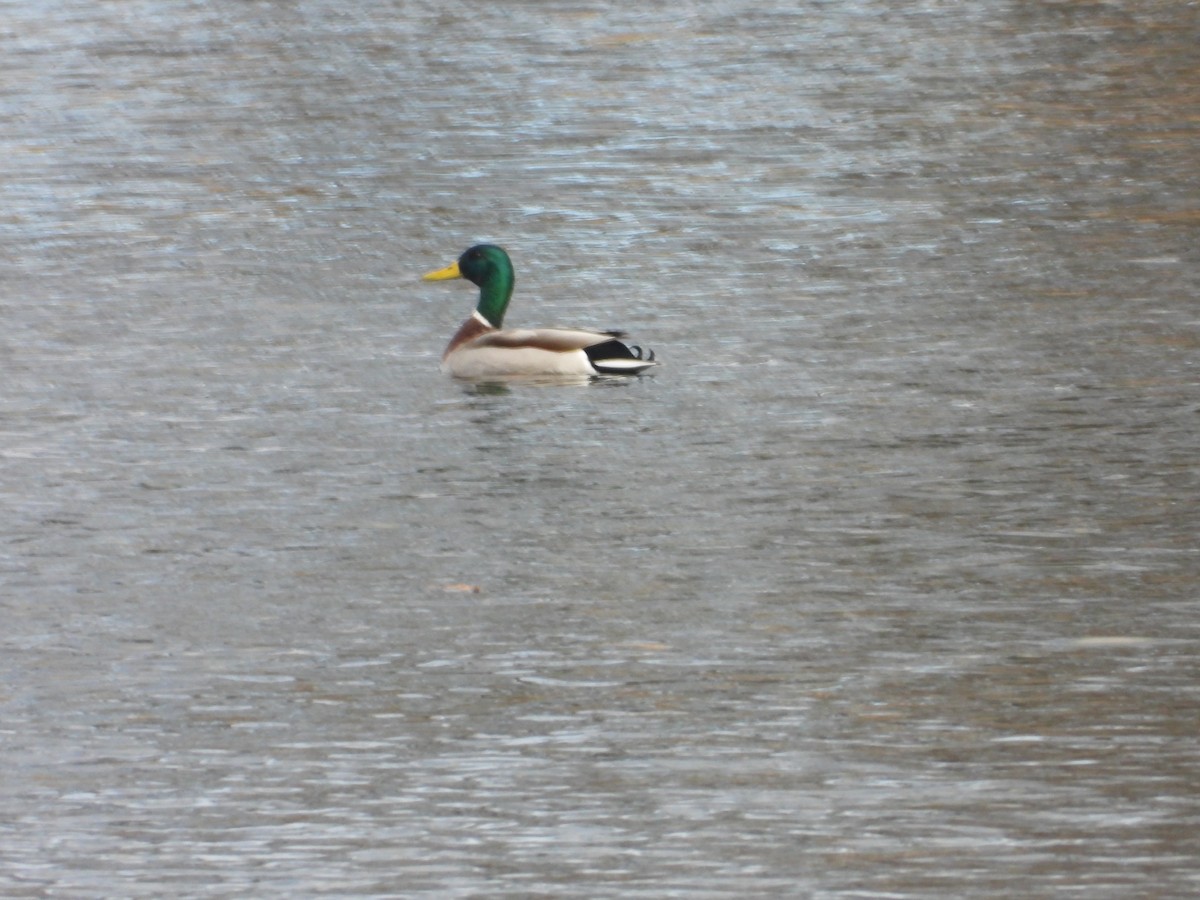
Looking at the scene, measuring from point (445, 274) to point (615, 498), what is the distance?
4.05m

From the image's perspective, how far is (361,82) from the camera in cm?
2142

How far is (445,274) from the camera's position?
44.5 ft

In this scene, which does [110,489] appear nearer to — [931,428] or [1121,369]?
[931,428]

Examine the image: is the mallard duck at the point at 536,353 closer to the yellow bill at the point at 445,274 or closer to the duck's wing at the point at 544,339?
the duck's wing at the point at 544,339

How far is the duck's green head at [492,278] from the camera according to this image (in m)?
13.0

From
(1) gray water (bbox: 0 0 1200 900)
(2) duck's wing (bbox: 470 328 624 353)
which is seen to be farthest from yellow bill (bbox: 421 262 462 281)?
(2) duck's wing (bbox: 470 328 624 353)

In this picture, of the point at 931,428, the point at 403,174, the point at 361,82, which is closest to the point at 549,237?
the point at 403,174

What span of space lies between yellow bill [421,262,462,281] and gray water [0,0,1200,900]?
220mm

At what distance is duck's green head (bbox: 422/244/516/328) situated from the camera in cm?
1300

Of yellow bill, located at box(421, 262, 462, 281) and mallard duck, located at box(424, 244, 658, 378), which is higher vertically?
mallard duck, located at box(424, 244, 658, 378)

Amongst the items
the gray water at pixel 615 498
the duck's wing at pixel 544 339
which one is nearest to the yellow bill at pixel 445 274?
the gray water at pixel 615 498

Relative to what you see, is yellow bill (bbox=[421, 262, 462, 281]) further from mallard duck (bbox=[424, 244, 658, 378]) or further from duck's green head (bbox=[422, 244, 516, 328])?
mallard duck (bbox=[424, 244, 658, 378])

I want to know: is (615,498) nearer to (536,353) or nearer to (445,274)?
(536,353)

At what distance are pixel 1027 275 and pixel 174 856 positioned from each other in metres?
8.28
